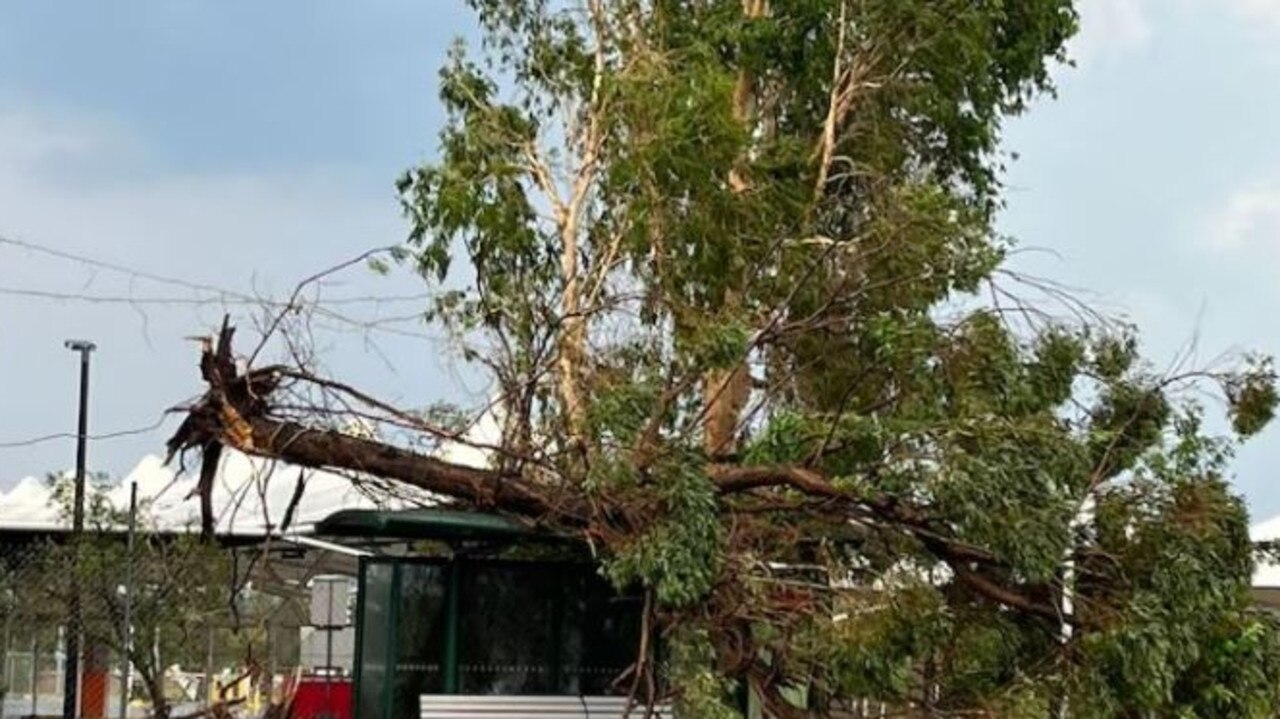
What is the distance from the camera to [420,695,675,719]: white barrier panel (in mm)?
12227

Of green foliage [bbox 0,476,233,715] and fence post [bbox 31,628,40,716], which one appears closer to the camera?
green foliage [bbox 0,476,233,715]

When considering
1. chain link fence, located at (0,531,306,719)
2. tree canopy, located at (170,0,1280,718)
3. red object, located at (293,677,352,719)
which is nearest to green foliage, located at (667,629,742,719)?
tree canopy, located at (170,0,1280,718)

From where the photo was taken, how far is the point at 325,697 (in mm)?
18781

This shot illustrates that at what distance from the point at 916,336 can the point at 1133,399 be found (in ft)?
4.87

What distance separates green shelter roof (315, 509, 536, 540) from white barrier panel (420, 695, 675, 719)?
3.31 feet

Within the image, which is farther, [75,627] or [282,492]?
[75,627]

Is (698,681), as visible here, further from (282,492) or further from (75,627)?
(75,627)

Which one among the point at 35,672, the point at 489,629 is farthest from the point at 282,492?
the point at 35,672

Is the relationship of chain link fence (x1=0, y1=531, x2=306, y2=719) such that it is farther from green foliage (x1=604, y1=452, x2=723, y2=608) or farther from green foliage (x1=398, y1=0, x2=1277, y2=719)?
green foliage (x1=604, y1=452, x2=723, y2=608)

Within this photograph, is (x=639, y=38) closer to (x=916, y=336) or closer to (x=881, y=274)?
(x=881, y=274)

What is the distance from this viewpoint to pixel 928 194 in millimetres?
16078

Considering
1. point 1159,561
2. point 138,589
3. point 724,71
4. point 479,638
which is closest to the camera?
point 1159,561

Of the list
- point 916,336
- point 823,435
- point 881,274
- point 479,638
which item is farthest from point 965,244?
point 479,638

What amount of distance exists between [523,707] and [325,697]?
6810mm
